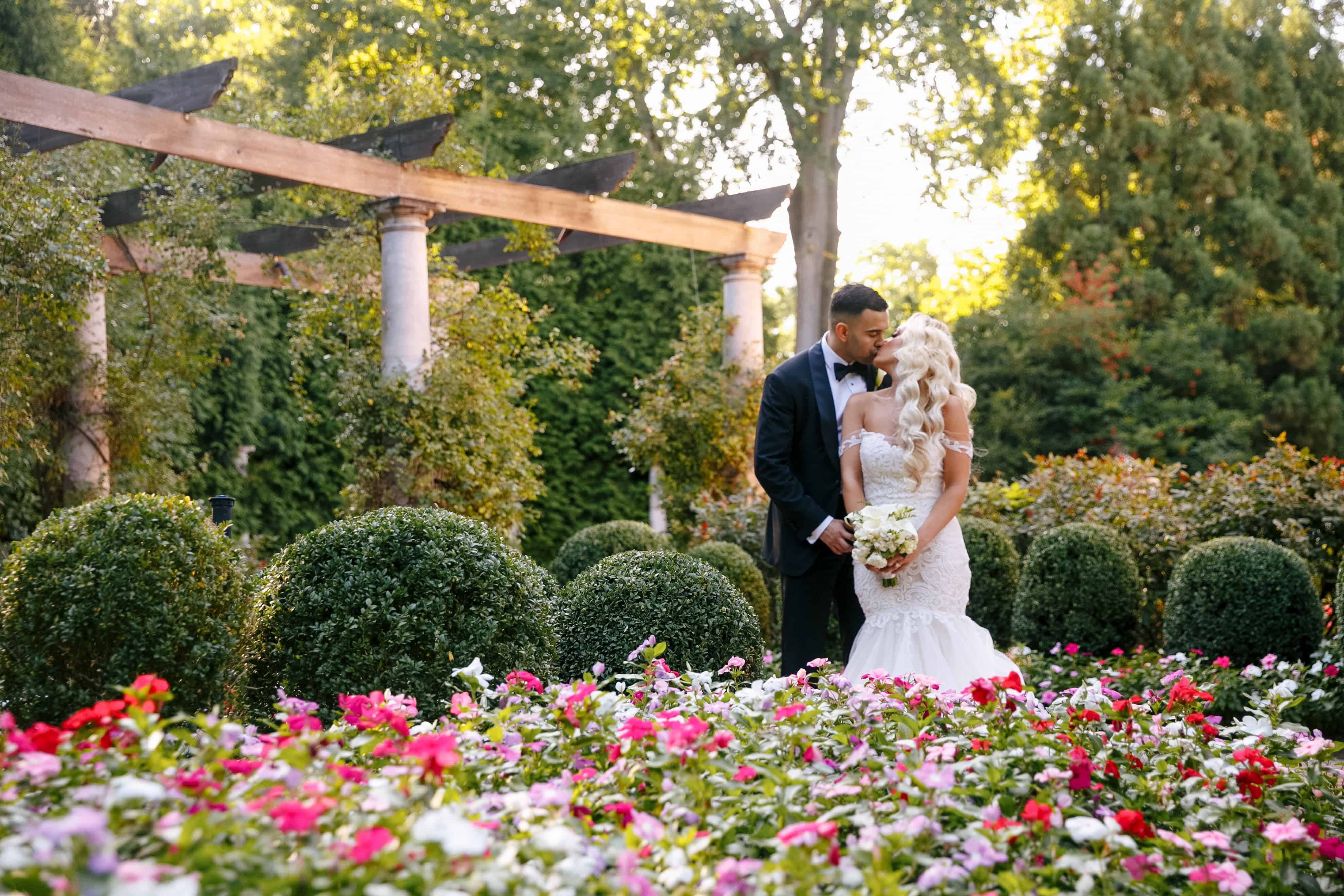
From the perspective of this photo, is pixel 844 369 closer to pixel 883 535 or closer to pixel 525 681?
pixel 883 535

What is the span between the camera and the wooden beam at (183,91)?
6.43m

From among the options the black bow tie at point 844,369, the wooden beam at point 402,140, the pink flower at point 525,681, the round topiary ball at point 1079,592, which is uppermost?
the wooden beam at point 402,140

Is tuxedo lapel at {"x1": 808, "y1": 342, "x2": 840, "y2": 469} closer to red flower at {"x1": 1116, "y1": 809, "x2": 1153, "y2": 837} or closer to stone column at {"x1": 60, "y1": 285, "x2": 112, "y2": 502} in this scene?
red flower at {"x1": 1116, "y1": 809, "x2": 1153, "y2": 837}

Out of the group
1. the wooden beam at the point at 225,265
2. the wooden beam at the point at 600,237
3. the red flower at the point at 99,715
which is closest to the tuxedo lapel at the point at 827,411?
the red flower at the point at 99,715

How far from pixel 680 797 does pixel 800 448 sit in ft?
7.74

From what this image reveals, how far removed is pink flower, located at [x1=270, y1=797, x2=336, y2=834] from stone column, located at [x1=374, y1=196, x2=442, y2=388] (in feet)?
20.8

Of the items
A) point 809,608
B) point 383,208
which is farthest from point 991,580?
point 383,208

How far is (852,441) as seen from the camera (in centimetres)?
434

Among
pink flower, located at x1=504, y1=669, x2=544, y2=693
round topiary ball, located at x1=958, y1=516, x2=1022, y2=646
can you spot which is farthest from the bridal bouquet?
round topiary ball, located at x1=958, y1=516, x2=1022, y2=646

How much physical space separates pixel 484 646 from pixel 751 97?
37.1 feet

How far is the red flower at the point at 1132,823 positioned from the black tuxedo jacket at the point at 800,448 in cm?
223

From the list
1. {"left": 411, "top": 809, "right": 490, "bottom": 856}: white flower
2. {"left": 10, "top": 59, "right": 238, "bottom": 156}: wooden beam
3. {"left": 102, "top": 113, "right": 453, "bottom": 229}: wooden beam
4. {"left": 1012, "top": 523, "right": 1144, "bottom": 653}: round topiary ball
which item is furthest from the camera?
{"left": 102, "top": 113, "right": 453, "bottom": 229}: wooden beam

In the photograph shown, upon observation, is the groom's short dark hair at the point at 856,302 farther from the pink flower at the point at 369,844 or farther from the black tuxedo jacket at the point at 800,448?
the pink flower at the point at 369,844

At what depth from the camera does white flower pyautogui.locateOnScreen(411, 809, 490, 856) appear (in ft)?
5.27
